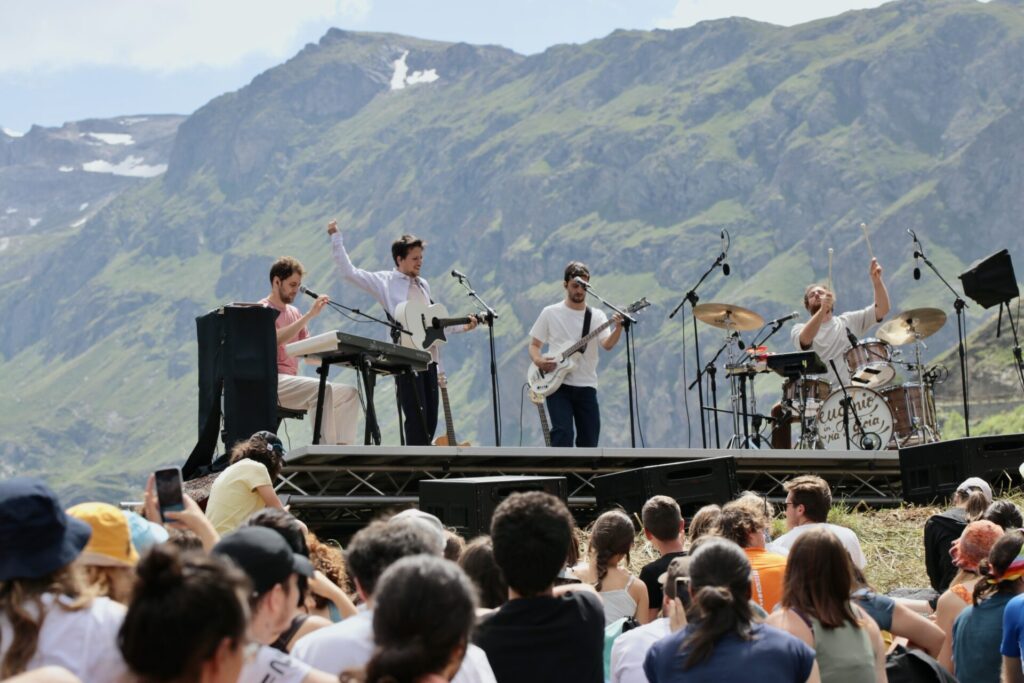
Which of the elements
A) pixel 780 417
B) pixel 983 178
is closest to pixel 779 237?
pixel 983 178

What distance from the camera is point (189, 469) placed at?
1002cm

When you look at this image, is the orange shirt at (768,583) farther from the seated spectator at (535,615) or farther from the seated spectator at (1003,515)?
the seated spectator at (1003,515)

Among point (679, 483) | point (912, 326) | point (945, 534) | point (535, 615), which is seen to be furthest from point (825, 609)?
point (912, 326)

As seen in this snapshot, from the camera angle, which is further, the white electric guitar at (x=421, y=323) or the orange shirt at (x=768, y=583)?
the white electric guitar at (x=421, y=323)

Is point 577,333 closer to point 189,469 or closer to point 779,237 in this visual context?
point 189,469

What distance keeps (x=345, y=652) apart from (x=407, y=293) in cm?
752

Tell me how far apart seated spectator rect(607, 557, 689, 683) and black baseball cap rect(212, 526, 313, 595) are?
1520 mm

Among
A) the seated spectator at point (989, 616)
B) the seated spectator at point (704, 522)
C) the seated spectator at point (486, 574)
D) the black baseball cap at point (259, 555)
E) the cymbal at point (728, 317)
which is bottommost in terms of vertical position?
the seated spectator at point (989, 616)

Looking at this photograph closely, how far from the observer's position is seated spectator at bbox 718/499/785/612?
557 cm

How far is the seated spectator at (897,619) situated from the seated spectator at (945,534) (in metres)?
1.70

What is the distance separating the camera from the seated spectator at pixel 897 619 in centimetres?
530

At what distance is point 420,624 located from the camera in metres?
3.21

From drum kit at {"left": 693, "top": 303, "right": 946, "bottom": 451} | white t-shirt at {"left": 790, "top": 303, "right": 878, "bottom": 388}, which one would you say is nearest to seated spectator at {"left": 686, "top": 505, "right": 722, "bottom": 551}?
drum kit at {"left": 693, "top": 303, "right": 946, "bottom": 451}

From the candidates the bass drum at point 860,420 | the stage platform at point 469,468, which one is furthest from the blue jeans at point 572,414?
the bass drum at point 860,420
